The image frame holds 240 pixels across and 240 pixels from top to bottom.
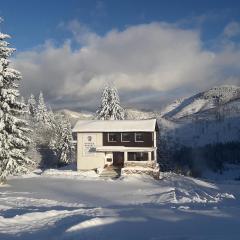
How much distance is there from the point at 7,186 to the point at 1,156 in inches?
127

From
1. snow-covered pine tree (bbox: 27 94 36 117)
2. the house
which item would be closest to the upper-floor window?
the house

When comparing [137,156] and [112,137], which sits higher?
[112,137]

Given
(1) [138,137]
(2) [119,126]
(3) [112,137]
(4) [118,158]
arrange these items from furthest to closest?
(4) [118,158]
(3) [112,137]
(2) [119,126]
(1) [138,137]

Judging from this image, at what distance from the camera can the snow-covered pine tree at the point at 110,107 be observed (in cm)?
7406

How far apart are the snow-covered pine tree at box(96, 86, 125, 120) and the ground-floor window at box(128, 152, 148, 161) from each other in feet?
68.3

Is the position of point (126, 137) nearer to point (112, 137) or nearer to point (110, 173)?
point (112, 137)

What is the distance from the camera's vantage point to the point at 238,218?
17172 mm

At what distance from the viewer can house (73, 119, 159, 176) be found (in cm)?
5250

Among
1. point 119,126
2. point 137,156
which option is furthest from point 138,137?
point 119,126

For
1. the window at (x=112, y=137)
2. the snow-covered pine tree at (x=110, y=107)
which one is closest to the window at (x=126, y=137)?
the window at (x=112, y=137)

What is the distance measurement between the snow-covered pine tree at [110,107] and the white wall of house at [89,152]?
797 inches

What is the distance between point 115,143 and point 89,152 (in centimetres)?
Answer: 334

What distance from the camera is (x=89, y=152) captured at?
176ft

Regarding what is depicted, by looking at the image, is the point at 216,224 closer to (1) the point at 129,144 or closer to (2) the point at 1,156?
(2) the point at 1,156
